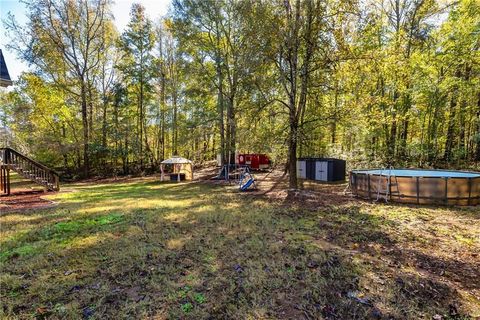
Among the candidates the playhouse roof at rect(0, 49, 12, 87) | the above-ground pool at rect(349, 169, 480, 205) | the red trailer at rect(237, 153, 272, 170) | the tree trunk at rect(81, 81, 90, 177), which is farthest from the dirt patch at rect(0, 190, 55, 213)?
the red trailer at rect(237, 153, 272, 170)

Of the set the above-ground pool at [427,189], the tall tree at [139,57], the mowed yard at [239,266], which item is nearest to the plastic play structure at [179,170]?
the tall tree at [139,57]

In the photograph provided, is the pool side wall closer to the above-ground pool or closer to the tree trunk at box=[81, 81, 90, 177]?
the above-ground pool

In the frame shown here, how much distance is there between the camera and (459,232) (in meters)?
5.31

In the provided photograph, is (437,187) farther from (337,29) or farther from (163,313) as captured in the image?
(163,313)

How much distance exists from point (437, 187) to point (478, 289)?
597 centimetres

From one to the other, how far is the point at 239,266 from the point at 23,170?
11827 millimetres

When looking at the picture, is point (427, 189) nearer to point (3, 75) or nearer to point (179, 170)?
point (3, 75)

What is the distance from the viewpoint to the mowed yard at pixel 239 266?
2.72 meters

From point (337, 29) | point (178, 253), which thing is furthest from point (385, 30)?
point (178, 253)

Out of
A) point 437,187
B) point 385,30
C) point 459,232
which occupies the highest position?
point 385,30

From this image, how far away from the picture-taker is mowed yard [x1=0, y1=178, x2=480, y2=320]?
2723 millimetres

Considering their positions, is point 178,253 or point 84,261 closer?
point 84,261

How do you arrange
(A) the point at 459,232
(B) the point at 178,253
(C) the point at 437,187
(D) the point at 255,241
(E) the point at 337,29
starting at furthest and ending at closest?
(E) the point at 337,29, (C) the point at 437,187, (A) the point at 459,232, (D) the point at 255,241, (B) the point at 178,253

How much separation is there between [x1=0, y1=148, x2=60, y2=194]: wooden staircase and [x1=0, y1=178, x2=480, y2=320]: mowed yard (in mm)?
4632
